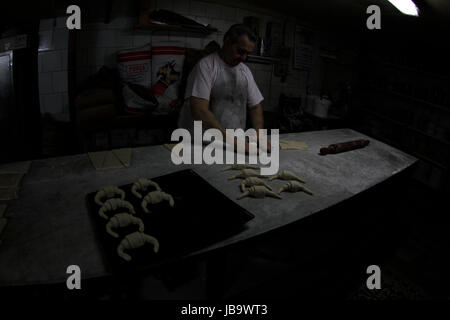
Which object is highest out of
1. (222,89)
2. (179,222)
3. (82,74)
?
(82,74)

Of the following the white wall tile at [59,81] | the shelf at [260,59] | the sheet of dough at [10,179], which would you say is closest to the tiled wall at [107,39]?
the white wall tile at [59,81]

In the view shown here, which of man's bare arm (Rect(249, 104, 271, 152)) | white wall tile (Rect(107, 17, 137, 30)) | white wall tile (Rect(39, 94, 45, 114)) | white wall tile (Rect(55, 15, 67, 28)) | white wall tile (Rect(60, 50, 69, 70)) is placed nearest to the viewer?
man's bare arm (Rect(249, 104, 271, 152))

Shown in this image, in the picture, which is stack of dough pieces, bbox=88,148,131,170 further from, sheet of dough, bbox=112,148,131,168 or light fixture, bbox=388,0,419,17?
light fixture, bbox=388,0,419,17

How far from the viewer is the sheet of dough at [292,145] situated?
249 centimetres

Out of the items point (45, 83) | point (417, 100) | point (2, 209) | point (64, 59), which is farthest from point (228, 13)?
point (2, 209)

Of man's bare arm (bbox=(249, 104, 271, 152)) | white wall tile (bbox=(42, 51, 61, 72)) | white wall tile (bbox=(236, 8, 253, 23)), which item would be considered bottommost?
man's bare arm (bbox=(249, 104, 271, 152))

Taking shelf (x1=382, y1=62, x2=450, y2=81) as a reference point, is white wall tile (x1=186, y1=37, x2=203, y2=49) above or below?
above

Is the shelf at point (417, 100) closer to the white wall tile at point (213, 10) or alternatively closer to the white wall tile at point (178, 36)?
the white wall tile at point (213, 10)

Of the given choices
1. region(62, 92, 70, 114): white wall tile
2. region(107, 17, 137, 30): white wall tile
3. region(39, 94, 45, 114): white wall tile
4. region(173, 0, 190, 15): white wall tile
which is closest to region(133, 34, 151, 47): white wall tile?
region(107, 17, 137, 30): white wall tile

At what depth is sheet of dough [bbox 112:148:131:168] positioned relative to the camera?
1914 mm

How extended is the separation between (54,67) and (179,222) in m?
3.22

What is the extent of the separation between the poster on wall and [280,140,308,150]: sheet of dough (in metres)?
3.24

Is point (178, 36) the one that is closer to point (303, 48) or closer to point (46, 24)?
point (46, 24)

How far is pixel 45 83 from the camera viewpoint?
360 centimetres
